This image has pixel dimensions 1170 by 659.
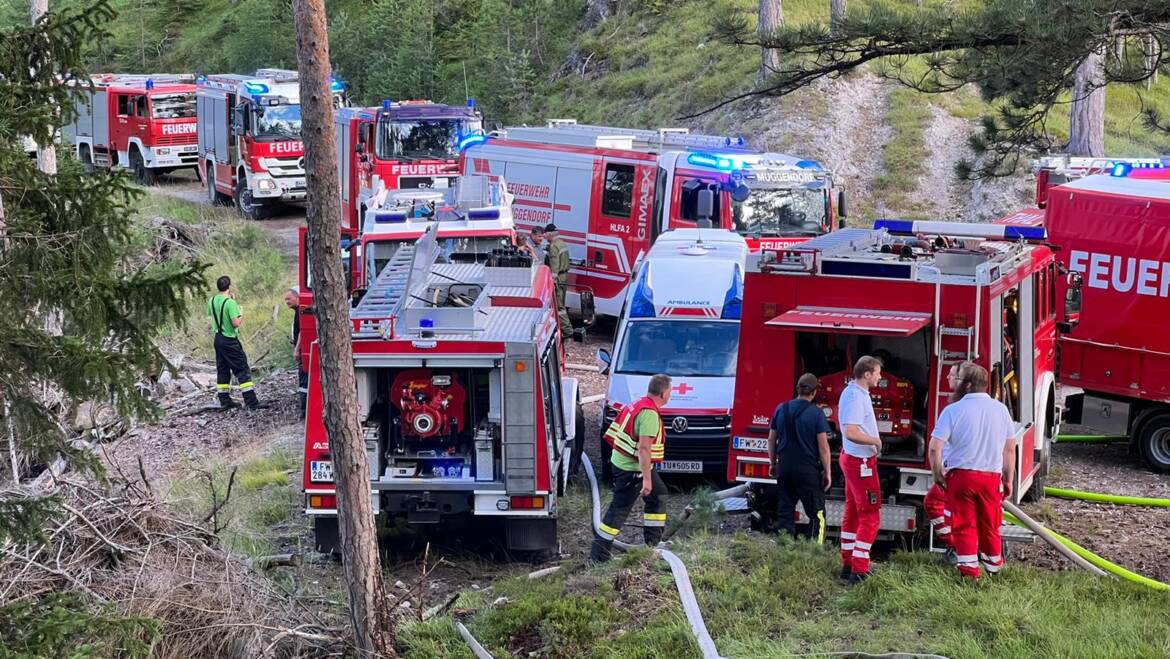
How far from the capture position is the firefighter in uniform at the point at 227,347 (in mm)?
16219

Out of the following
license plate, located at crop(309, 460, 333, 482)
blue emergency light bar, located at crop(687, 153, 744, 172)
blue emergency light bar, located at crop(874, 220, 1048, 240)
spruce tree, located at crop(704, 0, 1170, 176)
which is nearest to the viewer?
spruce tree, located at crop(704, 0, 1170, 176)

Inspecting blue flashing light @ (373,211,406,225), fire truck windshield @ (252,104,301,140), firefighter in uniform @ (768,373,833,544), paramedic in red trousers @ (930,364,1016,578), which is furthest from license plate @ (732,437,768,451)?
fire truck windshield @ (252,104,301,140)

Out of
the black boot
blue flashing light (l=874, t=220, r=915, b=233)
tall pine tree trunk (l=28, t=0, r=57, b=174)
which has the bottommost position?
the black boot

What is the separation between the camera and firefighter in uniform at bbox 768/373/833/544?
378 inches

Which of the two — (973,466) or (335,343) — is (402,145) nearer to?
(335,343)

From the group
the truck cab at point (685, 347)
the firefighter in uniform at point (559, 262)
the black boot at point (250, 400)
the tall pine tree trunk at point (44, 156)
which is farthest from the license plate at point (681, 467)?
the tall pine tree trunk at point (44, 156)

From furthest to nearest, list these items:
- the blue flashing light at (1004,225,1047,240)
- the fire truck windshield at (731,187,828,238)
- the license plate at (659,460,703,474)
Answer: the fire truck windshield at (731,187,828,238), the license plate at (659,460,703,474), the blue flashing light at (1004,225,1047,240)

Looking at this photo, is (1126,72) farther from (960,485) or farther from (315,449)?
(315,449)

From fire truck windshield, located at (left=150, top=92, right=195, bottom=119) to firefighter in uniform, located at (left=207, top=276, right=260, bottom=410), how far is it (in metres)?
20.4

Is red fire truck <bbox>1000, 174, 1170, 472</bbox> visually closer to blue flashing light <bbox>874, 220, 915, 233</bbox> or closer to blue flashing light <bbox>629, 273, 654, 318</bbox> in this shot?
blue flashing light <bbox>874, 220, 915, 233</bbox>

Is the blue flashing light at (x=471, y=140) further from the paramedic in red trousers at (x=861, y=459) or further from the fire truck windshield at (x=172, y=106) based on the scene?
the fire truck windshield at (x=172, y=106)

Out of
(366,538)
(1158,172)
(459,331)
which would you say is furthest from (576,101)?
(366,538)

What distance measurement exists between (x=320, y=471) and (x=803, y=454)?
3812 millimetres

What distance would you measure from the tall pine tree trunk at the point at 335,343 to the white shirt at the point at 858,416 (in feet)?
10.4
